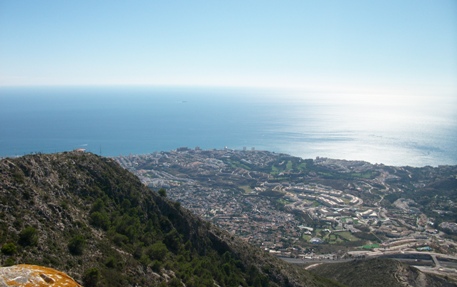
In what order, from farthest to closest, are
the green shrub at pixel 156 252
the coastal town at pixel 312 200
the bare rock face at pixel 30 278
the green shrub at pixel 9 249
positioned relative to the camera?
the coastal town at pixel 312 200 → the green shrub at pixel 156 252 → the green shrub at pixel 9 249 → the bare rock face at pixel 30 278

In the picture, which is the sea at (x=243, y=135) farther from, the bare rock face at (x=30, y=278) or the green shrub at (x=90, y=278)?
the bare rock face at (x=30, y=278)

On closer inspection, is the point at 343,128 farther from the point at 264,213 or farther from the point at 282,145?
the point at 264,213

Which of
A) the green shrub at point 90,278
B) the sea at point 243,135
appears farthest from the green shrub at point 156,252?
the sea at point 243,135

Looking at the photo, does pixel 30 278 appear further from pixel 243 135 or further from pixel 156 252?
pixel 243 135

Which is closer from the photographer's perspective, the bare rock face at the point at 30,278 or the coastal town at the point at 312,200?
the bare rock face at the point at 30,278

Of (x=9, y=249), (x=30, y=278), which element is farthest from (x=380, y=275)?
(x=30, y=278)

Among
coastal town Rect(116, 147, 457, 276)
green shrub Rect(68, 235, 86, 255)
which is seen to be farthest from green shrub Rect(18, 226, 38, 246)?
coastal town Rect(116, 147, 457, 276)

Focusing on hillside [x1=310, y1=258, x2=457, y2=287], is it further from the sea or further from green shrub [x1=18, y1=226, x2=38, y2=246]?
the sea
